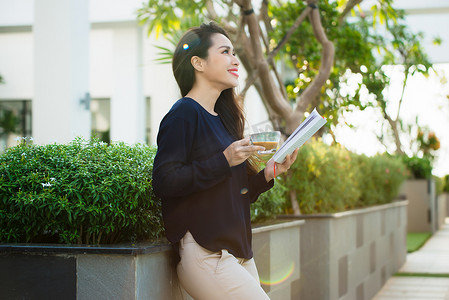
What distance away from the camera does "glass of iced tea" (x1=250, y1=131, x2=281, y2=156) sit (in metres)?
2.34

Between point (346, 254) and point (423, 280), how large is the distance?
2.92 meters

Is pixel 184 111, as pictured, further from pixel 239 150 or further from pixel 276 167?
pixel 276 167

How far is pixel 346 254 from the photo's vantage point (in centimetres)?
550

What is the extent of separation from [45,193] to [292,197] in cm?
302

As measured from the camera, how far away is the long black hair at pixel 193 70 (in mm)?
2557

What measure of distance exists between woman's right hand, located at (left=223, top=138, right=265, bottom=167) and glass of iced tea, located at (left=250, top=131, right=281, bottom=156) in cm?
11

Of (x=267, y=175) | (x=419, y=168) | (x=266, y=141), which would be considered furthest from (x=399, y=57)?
(x=266, y=141)

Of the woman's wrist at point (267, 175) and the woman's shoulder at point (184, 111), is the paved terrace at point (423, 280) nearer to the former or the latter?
the woman's wrist at point (267, 175)

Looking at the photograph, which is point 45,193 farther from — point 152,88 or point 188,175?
point 152,88

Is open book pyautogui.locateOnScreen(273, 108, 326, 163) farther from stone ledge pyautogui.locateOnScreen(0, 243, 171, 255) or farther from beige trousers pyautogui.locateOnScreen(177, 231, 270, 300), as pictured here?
stone ledge pyautogui.locateOnScreen(0, 243, 171, 255)

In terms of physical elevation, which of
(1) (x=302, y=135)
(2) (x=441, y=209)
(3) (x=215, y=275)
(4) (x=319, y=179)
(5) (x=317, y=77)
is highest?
(5) (x=317, y=77)

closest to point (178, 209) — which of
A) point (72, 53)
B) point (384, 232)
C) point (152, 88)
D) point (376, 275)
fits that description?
point (376, 275)

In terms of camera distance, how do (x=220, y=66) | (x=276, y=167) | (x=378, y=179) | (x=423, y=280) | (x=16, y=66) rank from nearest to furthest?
(x=220, y=66) < (x=276, y=167) < (x=423, y=280) < (x=378, y=179) < (x=16, y=66)

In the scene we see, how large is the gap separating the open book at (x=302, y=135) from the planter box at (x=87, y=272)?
574 mm
